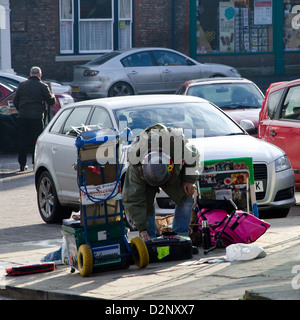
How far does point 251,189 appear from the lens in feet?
30.2

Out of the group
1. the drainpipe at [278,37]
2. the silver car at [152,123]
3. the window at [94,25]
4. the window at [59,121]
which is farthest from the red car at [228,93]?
the drainpipe at [278,37]

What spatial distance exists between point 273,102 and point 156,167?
17.2 ft

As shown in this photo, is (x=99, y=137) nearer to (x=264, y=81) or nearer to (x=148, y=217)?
(x=148, y=217)

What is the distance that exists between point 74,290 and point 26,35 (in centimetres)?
2183

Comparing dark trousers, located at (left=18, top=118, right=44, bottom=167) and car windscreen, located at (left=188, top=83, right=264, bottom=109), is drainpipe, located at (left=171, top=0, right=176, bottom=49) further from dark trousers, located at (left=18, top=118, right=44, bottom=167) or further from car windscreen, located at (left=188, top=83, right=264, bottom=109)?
dark trousers, located at (left=18, top=118, right=44, bottom=167)

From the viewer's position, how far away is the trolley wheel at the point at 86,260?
7.48 meters

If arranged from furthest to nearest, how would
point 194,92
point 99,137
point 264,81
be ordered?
point 264,81
point 194,92
point 99,137

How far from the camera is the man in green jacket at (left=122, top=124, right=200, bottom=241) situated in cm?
786

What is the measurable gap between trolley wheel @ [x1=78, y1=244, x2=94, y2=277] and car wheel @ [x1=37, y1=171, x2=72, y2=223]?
4002 mm

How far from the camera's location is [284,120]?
40.2 feet

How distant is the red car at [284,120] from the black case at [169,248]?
4113mm

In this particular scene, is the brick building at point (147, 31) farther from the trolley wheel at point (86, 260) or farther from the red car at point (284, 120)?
the trolley wheel at point (86, 260)

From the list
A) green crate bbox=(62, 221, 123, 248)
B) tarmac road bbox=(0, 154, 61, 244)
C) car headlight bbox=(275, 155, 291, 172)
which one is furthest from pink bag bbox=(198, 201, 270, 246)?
tarmac road bbox=(0, 154, 61, 244)
